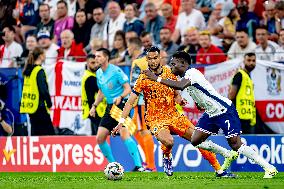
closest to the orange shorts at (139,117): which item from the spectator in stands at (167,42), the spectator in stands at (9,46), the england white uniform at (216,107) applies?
the spectator in stands at (167,42)

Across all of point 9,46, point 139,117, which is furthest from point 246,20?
point 9,46

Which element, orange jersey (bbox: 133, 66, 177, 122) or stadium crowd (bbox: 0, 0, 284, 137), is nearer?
orange jersey (bbox: 133, 66, 177, 122)

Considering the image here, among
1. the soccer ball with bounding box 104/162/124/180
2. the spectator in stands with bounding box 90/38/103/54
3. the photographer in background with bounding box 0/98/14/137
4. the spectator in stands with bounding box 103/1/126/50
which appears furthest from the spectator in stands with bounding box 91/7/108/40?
the soccer ball with bounding box 104/162/124/180

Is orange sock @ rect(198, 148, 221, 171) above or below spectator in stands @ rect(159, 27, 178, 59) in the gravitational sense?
below

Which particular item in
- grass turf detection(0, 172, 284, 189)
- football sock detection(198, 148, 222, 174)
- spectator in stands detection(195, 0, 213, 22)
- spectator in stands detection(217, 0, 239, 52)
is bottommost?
grass turf detection(0, 172, 284, 189)

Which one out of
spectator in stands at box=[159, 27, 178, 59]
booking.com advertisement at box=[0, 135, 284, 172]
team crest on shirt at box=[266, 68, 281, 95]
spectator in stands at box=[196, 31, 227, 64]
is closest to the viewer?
booking.com advertisement at box=[0, 135, 284, 172]

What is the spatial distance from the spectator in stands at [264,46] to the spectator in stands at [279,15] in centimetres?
111

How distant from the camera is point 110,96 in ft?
66.4

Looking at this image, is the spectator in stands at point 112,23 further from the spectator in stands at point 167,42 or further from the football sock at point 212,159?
the football sock at point 212,159

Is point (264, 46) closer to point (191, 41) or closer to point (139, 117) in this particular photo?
point (191, 41)

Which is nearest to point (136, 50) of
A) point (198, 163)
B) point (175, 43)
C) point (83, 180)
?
point (175, 43)

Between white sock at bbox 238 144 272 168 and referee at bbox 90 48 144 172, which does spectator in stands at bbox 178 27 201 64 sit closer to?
referee at bbox 90 48 144 172

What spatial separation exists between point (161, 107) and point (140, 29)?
7976 millimetres

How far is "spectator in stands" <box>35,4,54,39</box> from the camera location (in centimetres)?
2754
